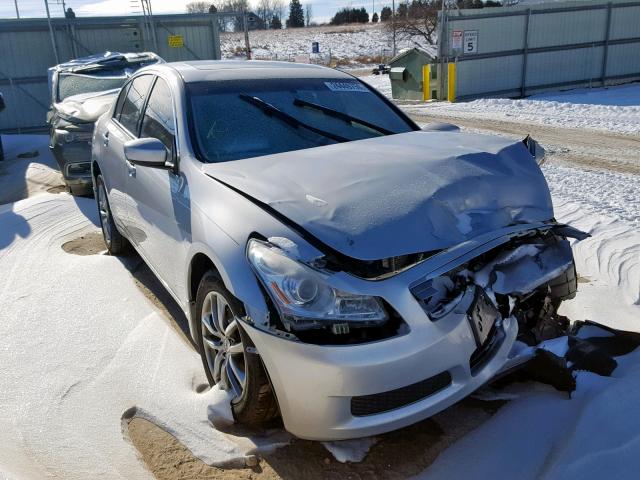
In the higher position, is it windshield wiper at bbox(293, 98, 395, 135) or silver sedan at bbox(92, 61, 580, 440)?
windshield wiper at bbox(293, 98, 395, 135)

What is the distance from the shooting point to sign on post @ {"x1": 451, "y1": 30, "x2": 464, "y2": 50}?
57.8ft

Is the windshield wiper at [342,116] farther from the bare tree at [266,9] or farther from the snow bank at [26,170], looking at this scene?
the bare tree at [266,9]

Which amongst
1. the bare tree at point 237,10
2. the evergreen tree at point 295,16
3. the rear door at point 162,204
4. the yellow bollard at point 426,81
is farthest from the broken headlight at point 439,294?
the evergreen tree at point 295,16

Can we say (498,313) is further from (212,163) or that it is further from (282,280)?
(212,163)

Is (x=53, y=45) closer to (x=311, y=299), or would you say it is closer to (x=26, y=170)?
(x=26, y=170)

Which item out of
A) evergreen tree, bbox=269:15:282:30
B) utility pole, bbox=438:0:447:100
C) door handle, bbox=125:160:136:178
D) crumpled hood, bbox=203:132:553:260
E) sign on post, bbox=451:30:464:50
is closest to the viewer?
crumpled hood, bbox=203:132:553:260

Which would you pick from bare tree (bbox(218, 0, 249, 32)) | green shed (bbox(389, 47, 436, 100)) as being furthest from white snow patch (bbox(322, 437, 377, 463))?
bare tree (bbox(218, 0, 249, 32))

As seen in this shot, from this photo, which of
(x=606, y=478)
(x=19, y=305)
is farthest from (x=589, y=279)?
(x=19, y=305)

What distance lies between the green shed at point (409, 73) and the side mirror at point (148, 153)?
53.9 feet

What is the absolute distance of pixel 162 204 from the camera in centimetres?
349

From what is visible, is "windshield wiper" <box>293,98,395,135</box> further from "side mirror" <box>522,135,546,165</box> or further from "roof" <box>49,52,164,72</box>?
"roof" <box>49,52,164,72</box>

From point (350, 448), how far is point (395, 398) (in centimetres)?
47

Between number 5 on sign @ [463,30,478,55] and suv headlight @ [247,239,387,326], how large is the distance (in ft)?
56.3

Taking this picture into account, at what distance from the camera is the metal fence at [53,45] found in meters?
16.0
